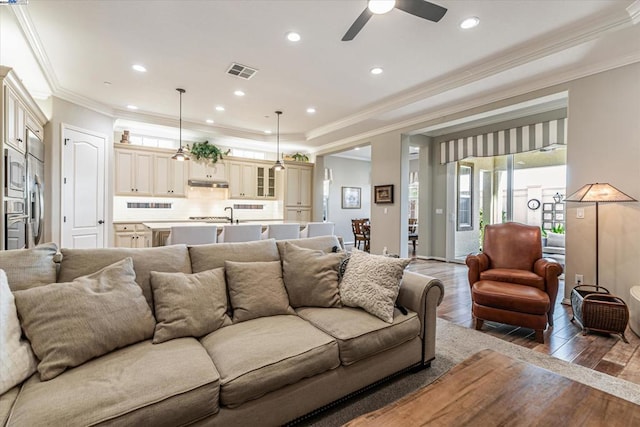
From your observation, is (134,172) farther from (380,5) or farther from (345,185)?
(380,5)

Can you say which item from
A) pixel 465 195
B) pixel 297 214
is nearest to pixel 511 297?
pixel 465 195

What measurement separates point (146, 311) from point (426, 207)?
608cm

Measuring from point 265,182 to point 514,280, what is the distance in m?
5.85

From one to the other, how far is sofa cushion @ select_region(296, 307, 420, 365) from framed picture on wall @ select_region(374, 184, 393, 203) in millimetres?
3801

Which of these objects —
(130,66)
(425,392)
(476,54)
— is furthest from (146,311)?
(476,54)

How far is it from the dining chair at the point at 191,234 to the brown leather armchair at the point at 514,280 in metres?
3.02

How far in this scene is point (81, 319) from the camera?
1425 mm

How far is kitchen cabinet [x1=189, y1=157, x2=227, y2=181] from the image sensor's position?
662 cm

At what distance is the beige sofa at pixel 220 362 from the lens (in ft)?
3.80

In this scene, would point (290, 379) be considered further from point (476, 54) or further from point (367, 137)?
point (367, 137)

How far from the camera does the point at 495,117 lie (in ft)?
16.8

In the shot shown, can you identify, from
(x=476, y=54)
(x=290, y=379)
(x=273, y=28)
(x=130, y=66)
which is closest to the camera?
(x=290, y=379)

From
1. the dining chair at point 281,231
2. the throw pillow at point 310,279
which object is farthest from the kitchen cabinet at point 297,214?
the throw pillow at point 310,279

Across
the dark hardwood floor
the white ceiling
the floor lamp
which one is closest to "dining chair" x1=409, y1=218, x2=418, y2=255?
the white ceiling
